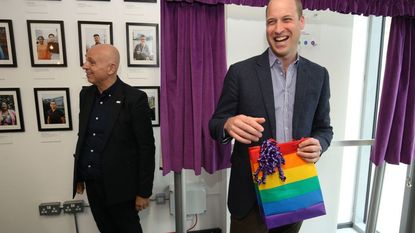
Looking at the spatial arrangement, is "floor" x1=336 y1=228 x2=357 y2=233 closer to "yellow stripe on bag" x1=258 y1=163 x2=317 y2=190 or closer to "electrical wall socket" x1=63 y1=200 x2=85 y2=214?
"yellow stripe on bag" x1=258 y1=163 x2=317 y2=190

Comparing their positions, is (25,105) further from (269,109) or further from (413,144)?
(413,144)

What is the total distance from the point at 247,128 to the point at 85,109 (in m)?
1.12

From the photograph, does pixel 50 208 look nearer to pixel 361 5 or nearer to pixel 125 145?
pixel 125 145

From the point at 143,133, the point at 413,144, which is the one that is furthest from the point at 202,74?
the point at 413,144

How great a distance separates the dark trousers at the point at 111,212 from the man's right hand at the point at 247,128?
3.42 feet

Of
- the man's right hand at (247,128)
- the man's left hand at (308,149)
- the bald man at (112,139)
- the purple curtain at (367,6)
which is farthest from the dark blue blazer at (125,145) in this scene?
the purple curtain at (367,6)

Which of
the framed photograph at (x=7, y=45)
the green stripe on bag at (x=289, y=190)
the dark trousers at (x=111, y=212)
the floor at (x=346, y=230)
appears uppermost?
the framed photograph at (x=7, y=45)

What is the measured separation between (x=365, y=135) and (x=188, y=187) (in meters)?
1.71

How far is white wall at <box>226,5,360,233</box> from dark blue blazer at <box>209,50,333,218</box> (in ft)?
2.71

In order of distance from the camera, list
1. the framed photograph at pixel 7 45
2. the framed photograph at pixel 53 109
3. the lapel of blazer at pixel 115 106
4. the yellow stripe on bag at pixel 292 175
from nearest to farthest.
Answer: the yellow stripe on bag at pixel 292 175 → the lapel of blazer at pixel 115 106 → the framed photograph at pixel 7 45 → the framed photograph at pixel 53 109

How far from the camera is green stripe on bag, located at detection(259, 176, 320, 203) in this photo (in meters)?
1.00

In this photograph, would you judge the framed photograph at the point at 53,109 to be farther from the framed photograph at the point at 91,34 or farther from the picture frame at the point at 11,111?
the framed photograph at the point at 91,34

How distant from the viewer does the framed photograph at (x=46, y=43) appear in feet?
5.91

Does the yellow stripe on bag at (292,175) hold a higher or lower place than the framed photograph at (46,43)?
lower
